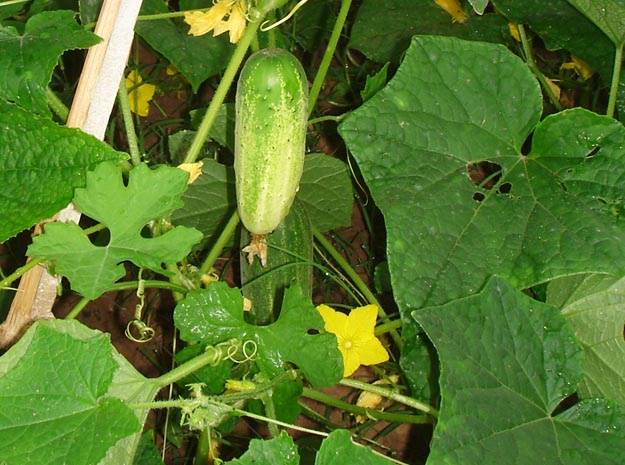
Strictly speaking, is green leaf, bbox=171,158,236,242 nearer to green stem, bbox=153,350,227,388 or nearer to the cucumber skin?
the cucumber skin

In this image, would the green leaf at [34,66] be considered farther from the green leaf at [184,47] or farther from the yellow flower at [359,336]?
the yellow flower at [359,336]

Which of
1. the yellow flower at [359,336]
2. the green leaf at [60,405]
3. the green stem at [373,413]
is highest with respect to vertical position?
the green leaf at [60,405]

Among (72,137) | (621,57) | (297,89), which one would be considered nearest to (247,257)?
(297,89)

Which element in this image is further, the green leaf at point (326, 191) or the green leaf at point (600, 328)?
the green leaf at point (326, 191)

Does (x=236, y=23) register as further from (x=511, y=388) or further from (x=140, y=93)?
(x=140, y=93)

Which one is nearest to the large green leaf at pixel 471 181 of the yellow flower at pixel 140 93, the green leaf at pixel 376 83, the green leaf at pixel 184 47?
the green leaf at pixel 376 83

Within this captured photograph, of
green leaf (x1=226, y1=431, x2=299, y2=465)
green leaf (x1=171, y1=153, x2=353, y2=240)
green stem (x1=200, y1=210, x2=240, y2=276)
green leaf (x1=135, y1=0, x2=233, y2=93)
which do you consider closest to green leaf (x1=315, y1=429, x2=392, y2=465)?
green leaf (x1=226, y1=431, x2=299, y2=465)

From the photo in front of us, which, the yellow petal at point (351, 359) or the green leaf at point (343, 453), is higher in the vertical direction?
A: the green leaf at point (343, 453)

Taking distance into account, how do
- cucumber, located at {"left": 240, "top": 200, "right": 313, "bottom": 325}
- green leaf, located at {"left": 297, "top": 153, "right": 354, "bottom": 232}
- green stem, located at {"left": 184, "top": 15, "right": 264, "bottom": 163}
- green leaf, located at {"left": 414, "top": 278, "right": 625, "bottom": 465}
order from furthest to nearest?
green leaf, located at {"left": 297, "top": 153, "right": 354, "bottom": 232}
cucumber, located at {"left": 240, "top": 200, "right": 313, "bottom": 325}
green stem, located at {"left": 184, "top": 15, "right": 264, "bottom": 163}
green leaf, located at {"left": 414, "top": 278, "right": 625, "bottom": 465}

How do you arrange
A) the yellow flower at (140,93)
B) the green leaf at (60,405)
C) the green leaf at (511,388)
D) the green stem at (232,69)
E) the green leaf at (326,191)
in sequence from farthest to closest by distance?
the yellow flower at (140,93) < the green leaf at (326,191) < the green stem at (232,69) < the green leaf at (511,388) < the green leaf at (60,405)
